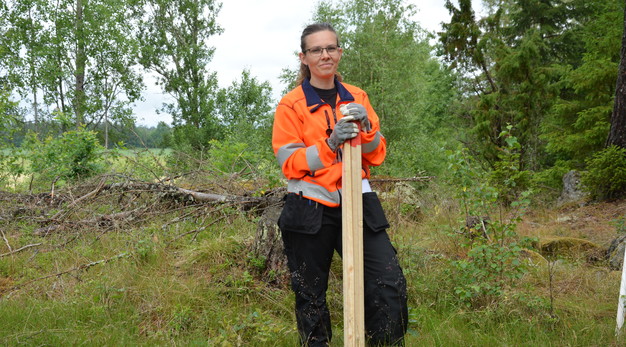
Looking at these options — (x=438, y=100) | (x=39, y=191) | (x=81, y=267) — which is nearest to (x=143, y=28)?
(x=438, y=100)

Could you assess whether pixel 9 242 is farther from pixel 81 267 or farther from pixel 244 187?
pixel 244 187

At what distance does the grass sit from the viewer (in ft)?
10.8

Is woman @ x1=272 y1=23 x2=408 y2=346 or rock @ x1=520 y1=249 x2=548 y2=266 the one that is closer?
woman @ x1=272 y1=23 x2=408 y2=346

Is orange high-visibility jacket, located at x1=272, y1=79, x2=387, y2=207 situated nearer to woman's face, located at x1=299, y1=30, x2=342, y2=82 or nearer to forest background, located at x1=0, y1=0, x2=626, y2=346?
woman's face, located at x1=299, y1=30, x2=342, y2=82

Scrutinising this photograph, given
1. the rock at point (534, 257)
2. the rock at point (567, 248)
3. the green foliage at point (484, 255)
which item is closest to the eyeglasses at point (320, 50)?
the green foliage at point (484, 255)

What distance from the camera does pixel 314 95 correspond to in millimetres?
2791

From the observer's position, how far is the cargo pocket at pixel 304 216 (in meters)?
2.73

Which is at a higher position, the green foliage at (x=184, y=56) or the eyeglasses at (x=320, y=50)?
the green foliage at (x=184, y=56)

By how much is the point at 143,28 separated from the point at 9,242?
2466 cm

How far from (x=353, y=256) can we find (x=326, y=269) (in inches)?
24.7

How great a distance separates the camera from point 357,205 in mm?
2396

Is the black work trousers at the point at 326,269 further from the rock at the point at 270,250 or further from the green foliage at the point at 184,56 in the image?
the green foliage at the point at 184,56

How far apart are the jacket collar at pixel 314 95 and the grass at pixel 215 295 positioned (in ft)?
4.88

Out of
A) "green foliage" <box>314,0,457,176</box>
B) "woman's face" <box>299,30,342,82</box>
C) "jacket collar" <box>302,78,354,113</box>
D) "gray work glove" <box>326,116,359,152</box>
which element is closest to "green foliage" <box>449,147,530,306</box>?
"jacket collar" <box>302,78,354,113</box>
